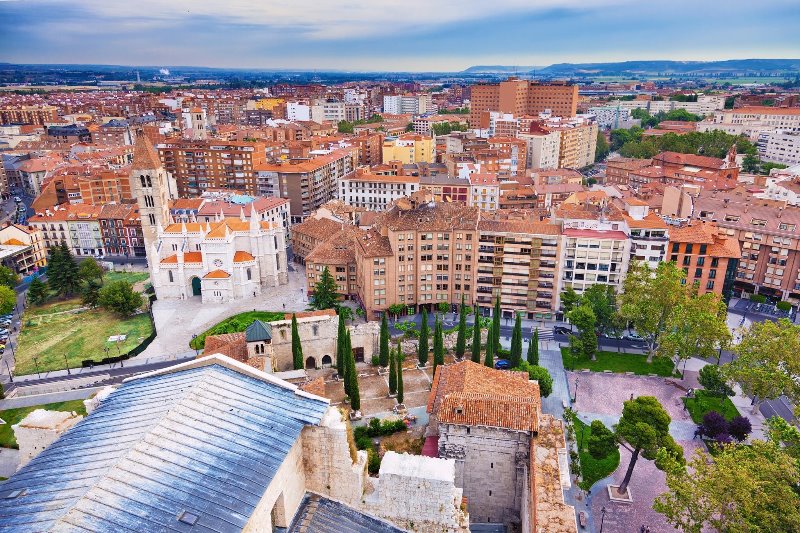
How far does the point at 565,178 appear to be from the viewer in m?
123

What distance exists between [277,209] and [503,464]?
3074 inches

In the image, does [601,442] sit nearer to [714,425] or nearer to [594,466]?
[594,466]

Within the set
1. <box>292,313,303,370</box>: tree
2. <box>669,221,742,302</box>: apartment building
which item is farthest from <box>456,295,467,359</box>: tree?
<box>669,221,742,302</box>: apartment building

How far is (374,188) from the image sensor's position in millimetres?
117875

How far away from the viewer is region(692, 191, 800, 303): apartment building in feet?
253

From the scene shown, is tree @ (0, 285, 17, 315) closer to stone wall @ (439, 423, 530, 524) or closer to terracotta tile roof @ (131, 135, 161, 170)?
terracotta tile roof @ (131, 135, 161, 170)

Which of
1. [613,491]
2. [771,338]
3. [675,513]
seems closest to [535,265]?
[771,338]

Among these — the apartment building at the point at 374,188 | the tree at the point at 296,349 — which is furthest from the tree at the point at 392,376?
the apartment building at the point at 374,188

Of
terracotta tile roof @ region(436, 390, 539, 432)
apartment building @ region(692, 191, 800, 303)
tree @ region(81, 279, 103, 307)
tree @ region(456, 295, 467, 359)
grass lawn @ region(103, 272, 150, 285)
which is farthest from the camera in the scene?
grass lawn @ region(103, 272, 150, 285)

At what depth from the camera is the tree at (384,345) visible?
6056cm

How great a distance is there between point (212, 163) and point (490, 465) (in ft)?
383

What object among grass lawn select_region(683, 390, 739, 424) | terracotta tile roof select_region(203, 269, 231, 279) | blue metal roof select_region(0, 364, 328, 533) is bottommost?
grass lawn select_region(683, 390, 739, 424)

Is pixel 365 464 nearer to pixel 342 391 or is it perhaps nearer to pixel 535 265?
pixel 342 391

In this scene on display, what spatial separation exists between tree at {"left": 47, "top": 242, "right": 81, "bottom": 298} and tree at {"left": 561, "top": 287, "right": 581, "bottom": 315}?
73.6 m
